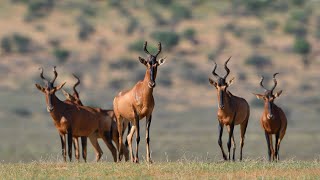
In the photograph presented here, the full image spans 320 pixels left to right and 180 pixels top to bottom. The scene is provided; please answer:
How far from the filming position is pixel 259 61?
3123 inches

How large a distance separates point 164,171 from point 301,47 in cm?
5967

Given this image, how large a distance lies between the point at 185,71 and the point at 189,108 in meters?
10.1

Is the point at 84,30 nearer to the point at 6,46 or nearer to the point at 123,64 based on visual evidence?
the point at 6,46

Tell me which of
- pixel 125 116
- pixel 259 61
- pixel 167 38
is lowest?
pixel 125 116

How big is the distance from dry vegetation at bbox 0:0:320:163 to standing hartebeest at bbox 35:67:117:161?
624 inches

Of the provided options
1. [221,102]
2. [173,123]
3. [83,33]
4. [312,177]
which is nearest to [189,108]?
[173,123]

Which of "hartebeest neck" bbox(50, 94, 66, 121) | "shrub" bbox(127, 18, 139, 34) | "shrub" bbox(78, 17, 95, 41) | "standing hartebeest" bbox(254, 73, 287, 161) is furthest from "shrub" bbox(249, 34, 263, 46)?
"hartebeest neck" bbox(50, 94, 66, 121)

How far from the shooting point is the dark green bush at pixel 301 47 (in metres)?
80.7

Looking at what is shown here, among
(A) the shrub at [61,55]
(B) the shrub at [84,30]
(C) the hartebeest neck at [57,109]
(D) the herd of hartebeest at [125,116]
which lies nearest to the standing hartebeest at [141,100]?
(D) the herd of hartebeest at [125,116]

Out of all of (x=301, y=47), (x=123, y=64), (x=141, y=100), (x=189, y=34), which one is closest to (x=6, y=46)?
(x=123, y=64)

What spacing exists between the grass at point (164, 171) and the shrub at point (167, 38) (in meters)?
59.4

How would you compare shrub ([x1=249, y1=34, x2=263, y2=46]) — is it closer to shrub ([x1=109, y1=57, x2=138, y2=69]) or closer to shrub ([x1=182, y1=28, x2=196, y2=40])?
shrub ([x1=182, y1=28, x2=196, y2=40])

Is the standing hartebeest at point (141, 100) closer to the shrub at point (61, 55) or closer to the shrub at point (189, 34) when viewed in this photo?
the shrub at point (61, 55)

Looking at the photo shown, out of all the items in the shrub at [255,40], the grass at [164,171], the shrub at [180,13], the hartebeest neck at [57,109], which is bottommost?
the grass at [164,171]
